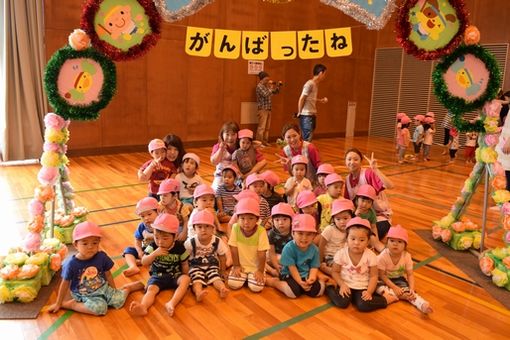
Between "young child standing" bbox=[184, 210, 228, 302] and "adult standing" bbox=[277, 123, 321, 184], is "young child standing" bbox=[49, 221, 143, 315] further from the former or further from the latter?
"adult standing" bbox=[277, 123, 321, 184]

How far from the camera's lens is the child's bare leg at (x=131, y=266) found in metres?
3.26

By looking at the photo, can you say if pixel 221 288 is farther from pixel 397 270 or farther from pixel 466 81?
pixel 466 81

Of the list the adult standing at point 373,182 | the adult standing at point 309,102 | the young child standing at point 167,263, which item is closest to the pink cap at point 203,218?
the young child standing at point 167,263

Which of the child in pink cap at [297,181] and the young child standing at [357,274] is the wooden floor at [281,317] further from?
the child in pink cap at [297,181]

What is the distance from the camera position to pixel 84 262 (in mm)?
2740

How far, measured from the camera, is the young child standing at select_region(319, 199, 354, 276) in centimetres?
329

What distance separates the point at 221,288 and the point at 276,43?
2797mm

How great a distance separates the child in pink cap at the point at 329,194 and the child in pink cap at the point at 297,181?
13.1 inches

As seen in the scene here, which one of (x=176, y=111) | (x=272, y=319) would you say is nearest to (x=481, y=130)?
(x=272, y=319)

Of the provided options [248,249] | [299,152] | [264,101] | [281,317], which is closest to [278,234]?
[248,249]

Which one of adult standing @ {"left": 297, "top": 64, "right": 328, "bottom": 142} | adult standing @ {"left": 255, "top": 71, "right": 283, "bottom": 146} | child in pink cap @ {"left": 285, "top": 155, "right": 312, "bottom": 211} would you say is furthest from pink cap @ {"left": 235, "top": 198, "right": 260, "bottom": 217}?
adult standing @ {"left": 255, "top": 71, "right": 283, "bottom": 146}

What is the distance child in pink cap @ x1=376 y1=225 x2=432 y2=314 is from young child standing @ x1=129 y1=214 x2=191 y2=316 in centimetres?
140

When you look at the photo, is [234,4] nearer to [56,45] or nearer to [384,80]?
[56,45]

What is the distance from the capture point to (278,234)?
11.3 feet
